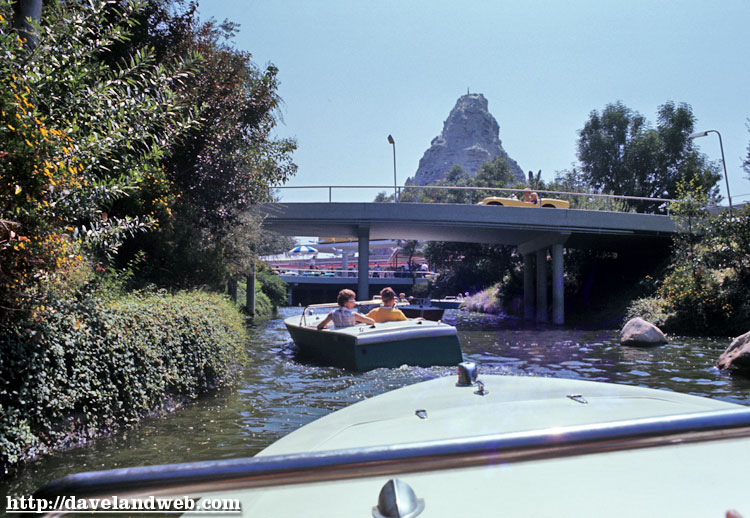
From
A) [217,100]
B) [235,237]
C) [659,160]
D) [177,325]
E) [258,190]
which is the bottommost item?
[177,325]

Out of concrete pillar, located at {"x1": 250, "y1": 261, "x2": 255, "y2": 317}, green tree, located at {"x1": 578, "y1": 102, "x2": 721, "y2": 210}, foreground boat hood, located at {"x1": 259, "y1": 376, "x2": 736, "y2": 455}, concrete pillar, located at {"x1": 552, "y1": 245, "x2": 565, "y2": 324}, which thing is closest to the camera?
foreground boat hood, located at {"x1": 259, "y1": 376, "x2": 736, "y2": 455}

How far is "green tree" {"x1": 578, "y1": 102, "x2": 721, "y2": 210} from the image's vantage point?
39156mm

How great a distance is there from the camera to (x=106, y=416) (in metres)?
5.27

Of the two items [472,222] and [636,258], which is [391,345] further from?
[636,258]

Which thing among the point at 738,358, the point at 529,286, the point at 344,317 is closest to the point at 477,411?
the point at 344,317

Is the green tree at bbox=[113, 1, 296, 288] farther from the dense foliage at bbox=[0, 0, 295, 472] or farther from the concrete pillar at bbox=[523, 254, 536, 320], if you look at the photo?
the concrete pillar at bbox=[523, 254, 536, 320]

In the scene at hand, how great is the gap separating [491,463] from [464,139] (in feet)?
572

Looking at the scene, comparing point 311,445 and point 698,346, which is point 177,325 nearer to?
point 311,445

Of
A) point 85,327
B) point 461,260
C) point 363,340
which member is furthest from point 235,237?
point 461,260

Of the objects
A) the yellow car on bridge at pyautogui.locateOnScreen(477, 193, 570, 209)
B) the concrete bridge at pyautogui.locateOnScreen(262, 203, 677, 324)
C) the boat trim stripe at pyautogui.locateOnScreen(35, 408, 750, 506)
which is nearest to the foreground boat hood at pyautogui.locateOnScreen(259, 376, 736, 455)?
the boat trim stripe at pyautogui.locateOnScreen(35, 408, 750, 506)

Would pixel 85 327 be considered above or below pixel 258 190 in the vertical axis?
below

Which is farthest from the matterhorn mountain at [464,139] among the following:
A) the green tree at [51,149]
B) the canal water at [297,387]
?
the green tree at [51,149]

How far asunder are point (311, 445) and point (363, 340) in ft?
19.6

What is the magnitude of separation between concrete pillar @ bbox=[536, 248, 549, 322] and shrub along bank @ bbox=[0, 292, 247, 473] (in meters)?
21.2
